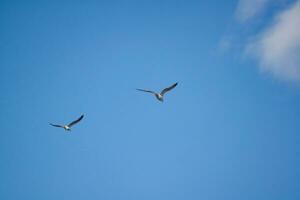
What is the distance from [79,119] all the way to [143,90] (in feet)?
36.2

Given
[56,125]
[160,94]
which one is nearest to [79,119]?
[56,125]

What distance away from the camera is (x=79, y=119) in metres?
67.8

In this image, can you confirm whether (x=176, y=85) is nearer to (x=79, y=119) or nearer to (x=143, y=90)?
(x=143, y=90)

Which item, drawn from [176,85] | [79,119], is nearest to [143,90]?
[176,85]

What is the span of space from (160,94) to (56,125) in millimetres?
14075

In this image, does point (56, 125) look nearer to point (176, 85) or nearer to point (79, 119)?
point (79, 119)

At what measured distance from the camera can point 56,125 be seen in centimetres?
6800

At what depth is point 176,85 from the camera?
6316 cm

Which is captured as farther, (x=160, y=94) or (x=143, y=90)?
(x=160, y=94)

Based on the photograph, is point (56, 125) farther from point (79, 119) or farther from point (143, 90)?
point (143, 90)

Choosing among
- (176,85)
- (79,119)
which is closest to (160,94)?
(176,85)

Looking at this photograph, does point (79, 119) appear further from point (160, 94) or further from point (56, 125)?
point (160, 94)

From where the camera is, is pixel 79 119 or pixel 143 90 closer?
pixel 143 90

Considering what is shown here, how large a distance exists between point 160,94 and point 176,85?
303 centimetres
